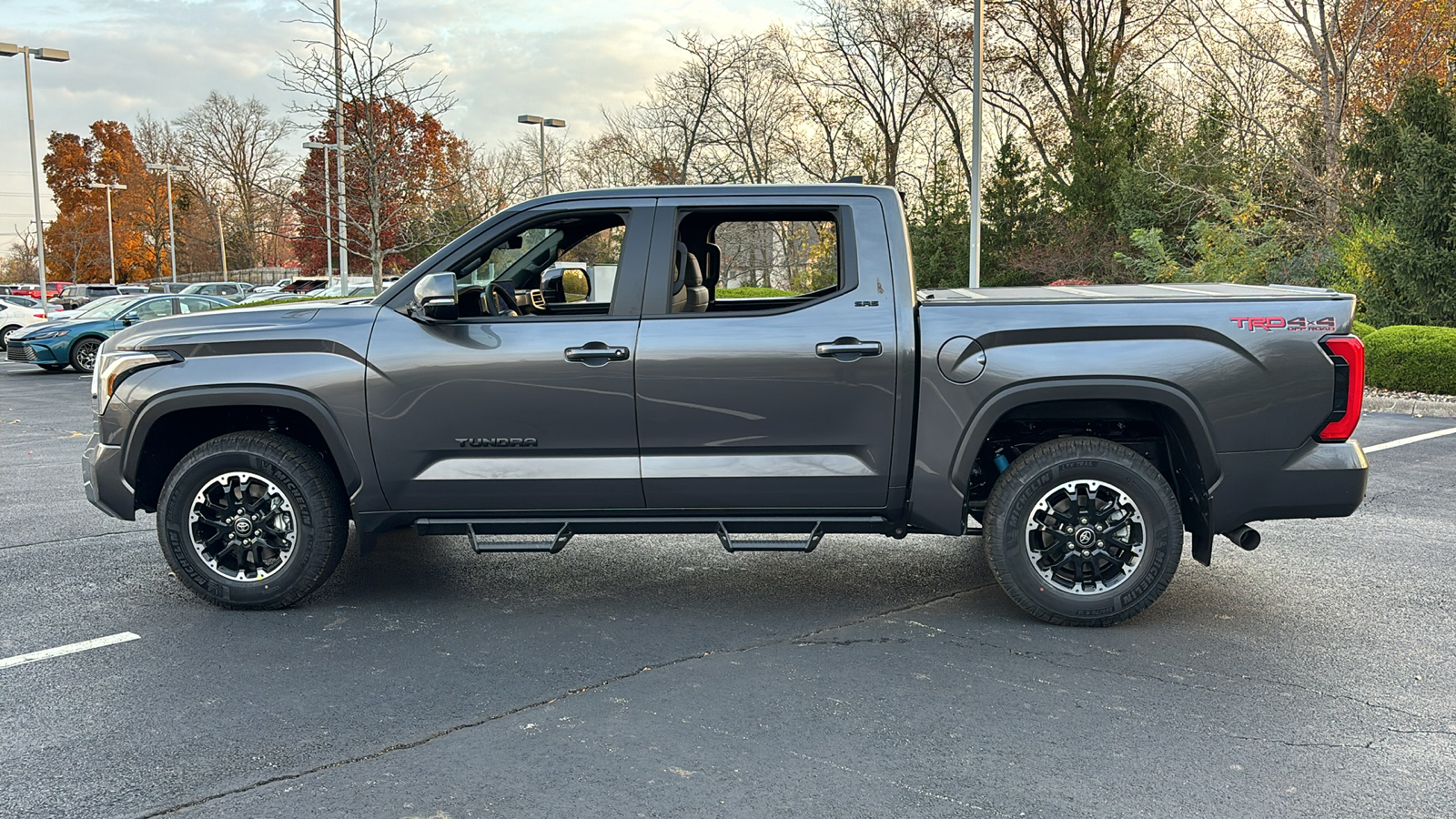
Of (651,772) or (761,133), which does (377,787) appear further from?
(761,133)

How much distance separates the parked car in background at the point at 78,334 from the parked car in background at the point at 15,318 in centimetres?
968

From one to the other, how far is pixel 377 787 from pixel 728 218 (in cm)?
Answer: 315

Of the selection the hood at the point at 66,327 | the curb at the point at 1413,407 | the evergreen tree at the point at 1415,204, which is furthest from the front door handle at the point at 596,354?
the hood at the point at 66,327

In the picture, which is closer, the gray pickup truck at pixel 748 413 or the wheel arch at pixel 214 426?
the gray pickup truck at pixel 748 413

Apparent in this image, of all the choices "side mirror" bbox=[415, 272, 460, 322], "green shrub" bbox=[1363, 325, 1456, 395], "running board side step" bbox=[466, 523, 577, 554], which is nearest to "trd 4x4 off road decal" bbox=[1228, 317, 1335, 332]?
"running board side step" bbox=[466, 523, 577, 554]

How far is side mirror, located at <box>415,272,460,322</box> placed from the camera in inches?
197

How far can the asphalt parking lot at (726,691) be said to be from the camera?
3.46 m

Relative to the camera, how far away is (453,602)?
5574 millimetres

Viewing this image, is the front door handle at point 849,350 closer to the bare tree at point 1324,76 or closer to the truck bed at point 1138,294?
the truck bed at point 1138,294

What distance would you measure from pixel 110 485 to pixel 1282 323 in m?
5.41

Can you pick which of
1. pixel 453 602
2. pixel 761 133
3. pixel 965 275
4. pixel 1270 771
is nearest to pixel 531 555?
pixel 453 602

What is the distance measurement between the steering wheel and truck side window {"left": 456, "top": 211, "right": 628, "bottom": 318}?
0.02m

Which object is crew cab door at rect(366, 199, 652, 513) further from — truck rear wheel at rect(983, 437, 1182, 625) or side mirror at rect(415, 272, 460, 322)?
truck rear wheel at rect(983, 437, 1182, 625)

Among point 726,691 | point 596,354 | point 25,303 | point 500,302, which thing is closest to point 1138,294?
point 596,354
